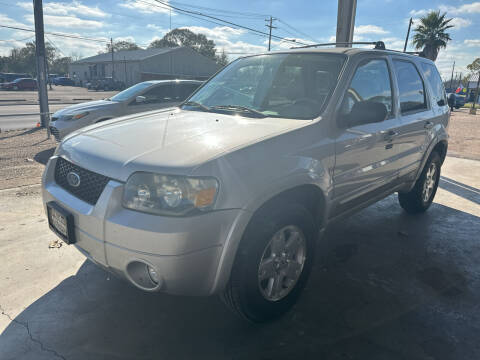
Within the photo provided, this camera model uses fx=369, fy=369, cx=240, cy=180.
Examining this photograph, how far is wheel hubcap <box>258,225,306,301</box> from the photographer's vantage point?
242cm

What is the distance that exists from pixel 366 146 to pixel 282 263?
1255 millimetres

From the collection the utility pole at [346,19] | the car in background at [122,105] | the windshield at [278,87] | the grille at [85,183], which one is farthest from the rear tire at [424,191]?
the car in background at [122,105]

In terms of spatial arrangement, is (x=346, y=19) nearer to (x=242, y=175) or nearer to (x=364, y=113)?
(x=364, y=113)

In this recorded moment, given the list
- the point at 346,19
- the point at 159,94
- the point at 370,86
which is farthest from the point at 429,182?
the point at 159,94

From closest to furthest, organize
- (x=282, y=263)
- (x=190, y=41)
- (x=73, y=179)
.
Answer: (x=73, y=179) < (x=282, y=263) < (x=190, y=41)

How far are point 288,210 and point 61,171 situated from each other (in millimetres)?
1613

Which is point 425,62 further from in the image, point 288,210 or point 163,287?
point 163,287

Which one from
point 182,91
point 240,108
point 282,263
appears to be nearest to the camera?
point 282,263

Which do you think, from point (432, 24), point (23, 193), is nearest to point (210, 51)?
point (432, 24)

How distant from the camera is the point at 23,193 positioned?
5090mm

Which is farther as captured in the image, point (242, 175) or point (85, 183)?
point (85, 183)

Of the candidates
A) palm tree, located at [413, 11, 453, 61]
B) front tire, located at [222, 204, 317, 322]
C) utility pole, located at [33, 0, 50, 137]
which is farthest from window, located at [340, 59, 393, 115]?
palm tree, located at [413, 11, 453, 61]

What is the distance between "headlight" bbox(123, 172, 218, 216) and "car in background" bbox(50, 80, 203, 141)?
5724 mm

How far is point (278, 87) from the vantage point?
3123mm
